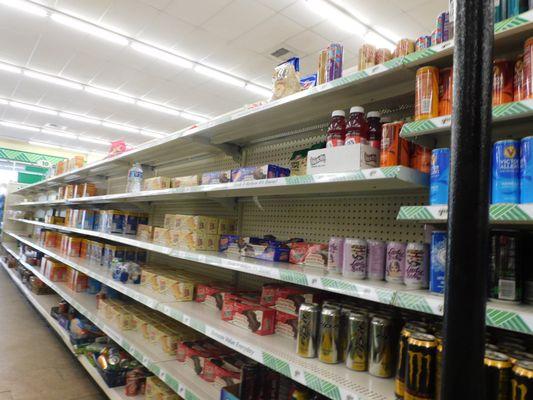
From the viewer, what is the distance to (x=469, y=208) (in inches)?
16.6

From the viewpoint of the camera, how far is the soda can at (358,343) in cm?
132

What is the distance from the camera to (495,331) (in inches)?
49.1

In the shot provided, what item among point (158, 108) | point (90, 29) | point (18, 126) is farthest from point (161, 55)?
point (18, 126)

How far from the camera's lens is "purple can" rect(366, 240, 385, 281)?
141cm

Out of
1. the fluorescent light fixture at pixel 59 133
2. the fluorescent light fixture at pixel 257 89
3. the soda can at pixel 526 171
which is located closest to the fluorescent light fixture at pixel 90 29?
the fluorescent light fixture at pixel 257 89

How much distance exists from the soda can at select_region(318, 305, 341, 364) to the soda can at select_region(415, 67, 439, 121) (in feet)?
2.53

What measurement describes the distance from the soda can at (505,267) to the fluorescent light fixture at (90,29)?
6339 millimetres

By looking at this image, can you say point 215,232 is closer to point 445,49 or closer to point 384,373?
point 384,373

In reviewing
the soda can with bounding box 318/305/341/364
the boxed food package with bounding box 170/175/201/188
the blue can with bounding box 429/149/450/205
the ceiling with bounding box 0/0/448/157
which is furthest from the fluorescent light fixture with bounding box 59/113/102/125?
the blue can with bounding box 429/149/450/205

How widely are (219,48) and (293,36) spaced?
130cm

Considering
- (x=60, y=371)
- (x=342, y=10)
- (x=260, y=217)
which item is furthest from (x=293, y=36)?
(x=60, y=371)

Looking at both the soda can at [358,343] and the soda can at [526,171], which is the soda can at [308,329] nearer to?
the soda can at [358,343]

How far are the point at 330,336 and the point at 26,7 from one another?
249 inches

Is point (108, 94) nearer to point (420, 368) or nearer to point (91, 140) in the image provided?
point (91, 140)
